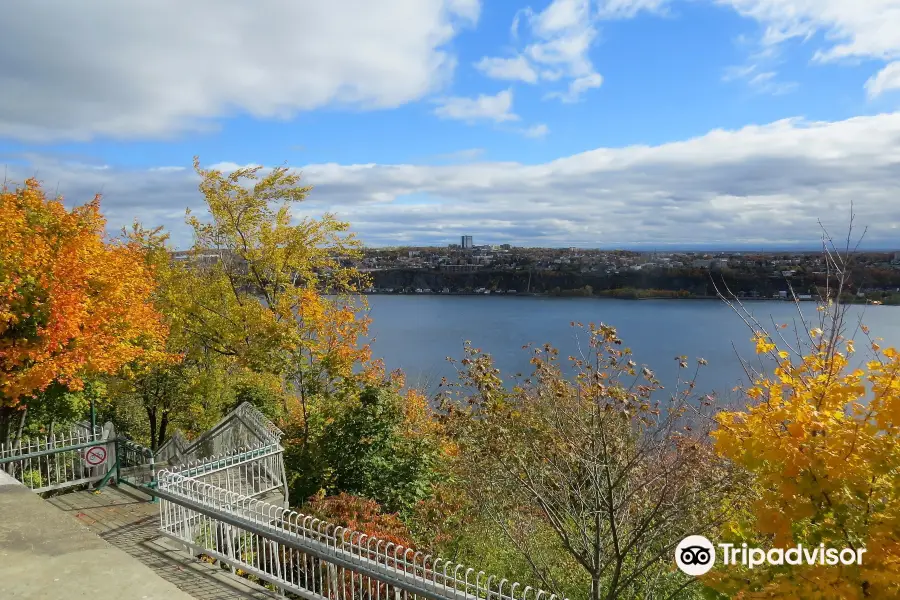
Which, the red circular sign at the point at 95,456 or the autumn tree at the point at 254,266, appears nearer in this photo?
the red circular sign at the point at 95,456

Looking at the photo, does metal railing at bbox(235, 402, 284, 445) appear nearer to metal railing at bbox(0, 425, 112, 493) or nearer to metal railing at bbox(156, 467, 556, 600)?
metal railing at bbox(156, 467, 556, 600)

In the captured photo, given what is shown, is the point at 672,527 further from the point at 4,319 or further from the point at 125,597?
the point at 4,319

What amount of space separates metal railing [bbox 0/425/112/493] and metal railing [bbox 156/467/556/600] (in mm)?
2834

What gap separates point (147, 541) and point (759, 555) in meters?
7.94

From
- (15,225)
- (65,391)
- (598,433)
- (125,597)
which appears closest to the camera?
(125,597)

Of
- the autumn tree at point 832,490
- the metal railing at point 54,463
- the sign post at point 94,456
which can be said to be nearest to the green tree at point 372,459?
the sign post at point 94,456

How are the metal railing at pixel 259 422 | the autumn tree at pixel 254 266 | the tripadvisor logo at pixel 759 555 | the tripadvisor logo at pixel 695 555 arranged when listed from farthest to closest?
the autumn tree at pixel 254 266
the metal railing at pixel 259 422
the tripadvisor logo at pixel 695 555
the tripadvisor logo at pixel 759 555

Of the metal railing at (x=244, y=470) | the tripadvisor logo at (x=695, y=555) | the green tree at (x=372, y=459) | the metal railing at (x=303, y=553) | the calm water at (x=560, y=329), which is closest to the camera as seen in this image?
the metal railing at (x=303, y=553)

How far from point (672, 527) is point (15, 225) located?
11230 millimetres

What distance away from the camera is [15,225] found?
10.0 m

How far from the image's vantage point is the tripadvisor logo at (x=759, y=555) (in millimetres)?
3633

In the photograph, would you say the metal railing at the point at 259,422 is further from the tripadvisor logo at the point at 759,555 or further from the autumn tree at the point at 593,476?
the tripadvisor logo at the point at 759,555

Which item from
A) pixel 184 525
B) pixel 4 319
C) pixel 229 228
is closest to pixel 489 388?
pixel 184 525

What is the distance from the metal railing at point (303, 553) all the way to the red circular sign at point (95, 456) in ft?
8.95
